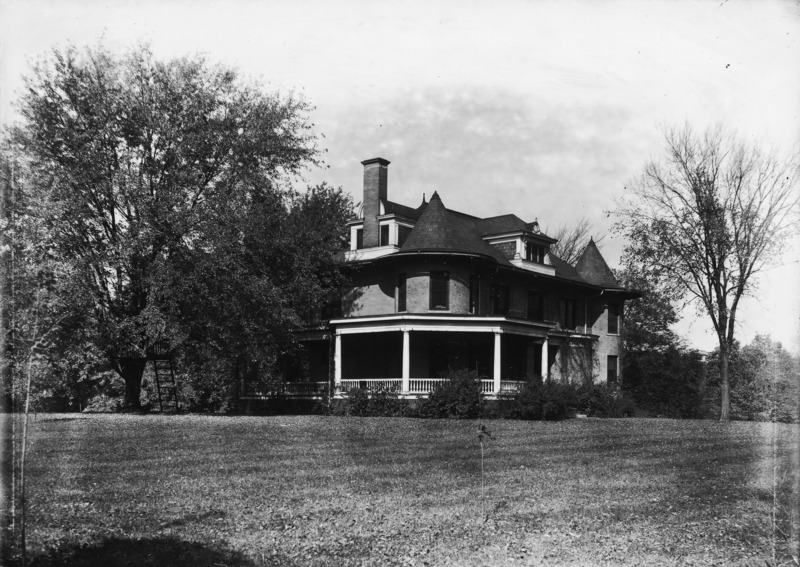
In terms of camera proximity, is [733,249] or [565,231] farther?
[565,231]

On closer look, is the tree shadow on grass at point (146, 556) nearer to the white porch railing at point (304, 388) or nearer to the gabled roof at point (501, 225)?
the white porch railing at point (304, 388)

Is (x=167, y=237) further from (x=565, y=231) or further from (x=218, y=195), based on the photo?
(x=565, y=231)

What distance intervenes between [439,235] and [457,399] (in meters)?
7.83

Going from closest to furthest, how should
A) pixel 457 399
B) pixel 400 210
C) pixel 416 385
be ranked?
pixel 457 399 → pixel 416 385 → pixel 400 210

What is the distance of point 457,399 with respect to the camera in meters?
26.6

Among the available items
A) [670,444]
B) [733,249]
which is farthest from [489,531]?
[733,249]

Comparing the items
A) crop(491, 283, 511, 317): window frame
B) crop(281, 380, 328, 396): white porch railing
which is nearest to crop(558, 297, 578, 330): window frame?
crop(491, 283, 511, 317): window frame

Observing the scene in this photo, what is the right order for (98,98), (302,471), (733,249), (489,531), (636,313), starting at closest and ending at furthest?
(489,531) → (302,471) → (98,98) → (733,249) → (636,313)

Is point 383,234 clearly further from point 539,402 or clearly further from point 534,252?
point 539,402

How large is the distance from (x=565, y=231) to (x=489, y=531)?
49.7 metres

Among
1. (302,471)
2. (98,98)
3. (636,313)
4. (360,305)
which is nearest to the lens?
(302,471)

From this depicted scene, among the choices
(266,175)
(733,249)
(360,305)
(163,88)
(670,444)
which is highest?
(163,88)

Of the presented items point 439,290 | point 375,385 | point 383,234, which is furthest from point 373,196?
point 375,385

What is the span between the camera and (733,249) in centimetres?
3028
